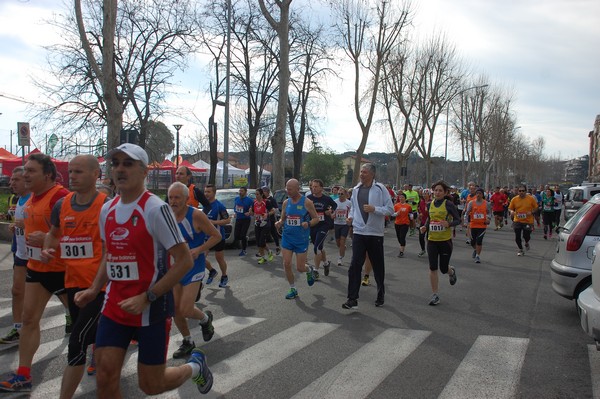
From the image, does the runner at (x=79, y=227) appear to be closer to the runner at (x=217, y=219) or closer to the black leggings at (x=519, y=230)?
the runner at (x=217, y=219)

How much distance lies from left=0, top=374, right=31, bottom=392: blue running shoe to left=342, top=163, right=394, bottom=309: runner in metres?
4.32

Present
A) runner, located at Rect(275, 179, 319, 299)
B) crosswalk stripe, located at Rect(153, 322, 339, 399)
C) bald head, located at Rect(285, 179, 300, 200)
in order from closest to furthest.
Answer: crosswalk stripe, located at Rect(153, 322, 339, 399) < runner, located at Rect(275, 179, 319, 299) < bald head, located at Rect(285, 179, 300, 200)

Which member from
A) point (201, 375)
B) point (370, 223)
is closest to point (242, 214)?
point (370, 223)

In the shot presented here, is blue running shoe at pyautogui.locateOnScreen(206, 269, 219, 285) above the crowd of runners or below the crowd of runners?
below

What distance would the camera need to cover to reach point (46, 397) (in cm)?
413

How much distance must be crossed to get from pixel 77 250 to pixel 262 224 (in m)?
9.03

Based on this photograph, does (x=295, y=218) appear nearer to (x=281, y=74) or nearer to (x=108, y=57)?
(x=108, y=57)

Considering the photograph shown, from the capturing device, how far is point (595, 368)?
4898mm

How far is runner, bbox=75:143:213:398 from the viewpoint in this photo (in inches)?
119

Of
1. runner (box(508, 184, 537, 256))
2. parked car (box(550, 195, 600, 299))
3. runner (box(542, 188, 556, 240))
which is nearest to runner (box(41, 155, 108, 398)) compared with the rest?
parked car (box(550, 195, 600, 299))

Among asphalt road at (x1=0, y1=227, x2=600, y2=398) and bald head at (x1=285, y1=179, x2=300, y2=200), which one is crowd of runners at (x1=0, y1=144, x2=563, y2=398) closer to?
asphalt road at (x1=0, y1=227, x2=600, y2=398)

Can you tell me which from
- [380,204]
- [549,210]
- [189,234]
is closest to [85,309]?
[189,234]

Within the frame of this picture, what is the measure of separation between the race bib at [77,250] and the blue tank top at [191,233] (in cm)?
148

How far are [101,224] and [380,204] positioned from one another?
5040mm
